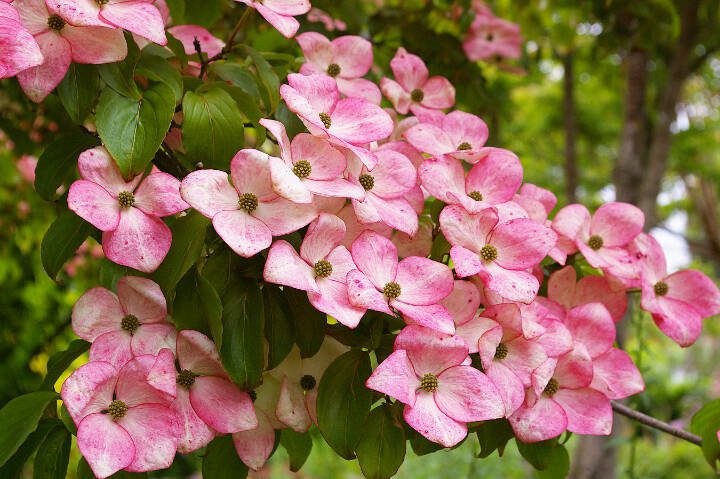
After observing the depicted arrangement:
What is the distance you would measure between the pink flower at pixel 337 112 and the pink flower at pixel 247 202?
67 millimetres

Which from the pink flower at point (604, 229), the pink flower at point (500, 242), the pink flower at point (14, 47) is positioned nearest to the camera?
the pink flower at point (14, 47)

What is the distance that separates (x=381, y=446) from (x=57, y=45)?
0.44 m

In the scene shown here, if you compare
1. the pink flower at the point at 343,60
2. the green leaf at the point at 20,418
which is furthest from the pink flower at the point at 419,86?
the green leaf at the point at 20,418

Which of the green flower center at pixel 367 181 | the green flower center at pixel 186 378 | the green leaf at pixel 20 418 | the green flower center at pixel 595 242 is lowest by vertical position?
the green leaf at pixel 20 418

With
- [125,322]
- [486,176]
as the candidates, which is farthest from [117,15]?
[486,176]

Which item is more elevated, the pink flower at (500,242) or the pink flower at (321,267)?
the pink flower at (500,242)

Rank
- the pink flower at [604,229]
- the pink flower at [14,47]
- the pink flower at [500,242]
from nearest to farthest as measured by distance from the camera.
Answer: the pink flower at [14,47]
the pink flower at [500,242]
the pink flower at [604,229]

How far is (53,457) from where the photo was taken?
0.63 meters

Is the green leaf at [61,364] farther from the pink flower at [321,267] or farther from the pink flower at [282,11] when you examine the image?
the pink flower at [282,11]

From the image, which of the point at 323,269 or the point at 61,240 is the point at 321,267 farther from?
the point at 61,240

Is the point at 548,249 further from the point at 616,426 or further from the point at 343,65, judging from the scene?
the point at 616,426

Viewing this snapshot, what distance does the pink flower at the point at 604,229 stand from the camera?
0.77m

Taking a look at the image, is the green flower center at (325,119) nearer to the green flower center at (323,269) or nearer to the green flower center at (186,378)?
the green flower center at (323,269)

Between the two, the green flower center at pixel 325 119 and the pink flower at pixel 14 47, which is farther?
the green flower center at pixel 325 119
